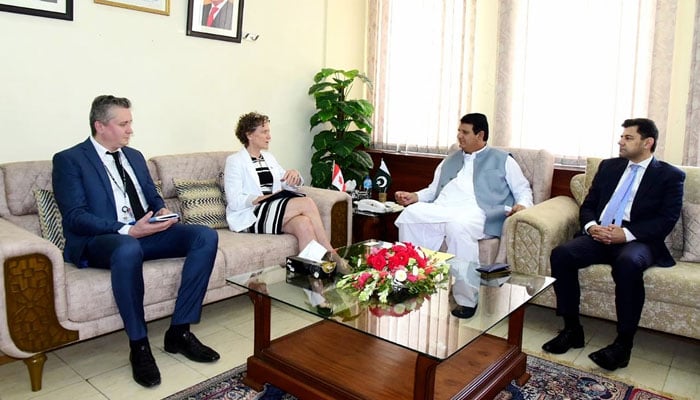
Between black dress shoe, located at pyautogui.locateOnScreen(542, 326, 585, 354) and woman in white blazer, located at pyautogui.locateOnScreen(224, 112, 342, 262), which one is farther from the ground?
woman in white blazer, located at pyautogui.locateOnScreen(224, 112, 342, 262)

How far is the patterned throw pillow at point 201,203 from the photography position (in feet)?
10.7

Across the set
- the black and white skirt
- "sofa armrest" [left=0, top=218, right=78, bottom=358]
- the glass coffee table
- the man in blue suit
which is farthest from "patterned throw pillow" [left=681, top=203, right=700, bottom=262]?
"sofa armrest" [left=0, top=218, right=78, bottom=358]

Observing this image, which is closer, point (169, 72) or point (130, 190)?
point (130, 190)

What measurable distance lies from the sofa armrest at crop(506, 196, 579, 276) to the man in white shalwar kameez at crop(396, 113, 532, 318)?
0.35 metres

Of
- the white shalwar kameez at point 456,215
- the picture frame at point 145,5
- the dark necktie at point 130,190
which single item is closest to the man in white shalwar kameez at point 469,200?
the white shalwar kameez at point 456,215

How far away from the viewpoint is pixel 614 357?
2549 mm

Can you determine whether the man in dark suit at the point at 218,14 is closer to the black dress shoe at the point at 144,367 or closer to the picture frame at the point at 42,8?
the picture frame at the point at 42,8

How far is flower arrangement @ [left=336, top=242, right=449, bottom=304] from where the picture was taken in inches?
84.8

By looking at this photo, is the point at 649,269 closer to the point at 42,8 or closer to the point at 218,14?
the point at 218,14

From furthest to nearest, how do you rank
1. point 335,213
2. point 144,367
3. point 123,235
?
point 335,213, point 123,235, point 144,367

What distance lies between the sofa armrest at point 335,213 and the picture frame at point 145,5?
144 cm

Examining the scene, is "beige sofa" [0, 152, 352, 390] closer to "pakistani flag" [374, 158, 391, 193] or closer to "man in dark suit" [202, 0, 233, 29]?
"man in dark suit" [202, 0, 233, 29]

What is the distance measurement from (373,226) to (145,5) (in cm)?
206

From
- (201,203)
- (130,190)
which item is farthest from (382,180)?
(130,190)
